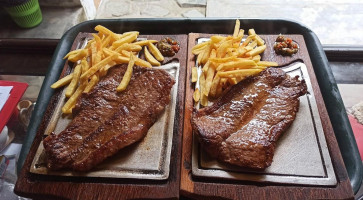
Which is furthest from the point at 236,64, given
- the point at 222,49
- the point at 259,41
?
the point at 259,41

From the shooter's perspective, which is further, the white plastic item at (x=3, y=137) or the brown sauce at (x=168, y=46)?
the brown sauce at (x=168, y=46)

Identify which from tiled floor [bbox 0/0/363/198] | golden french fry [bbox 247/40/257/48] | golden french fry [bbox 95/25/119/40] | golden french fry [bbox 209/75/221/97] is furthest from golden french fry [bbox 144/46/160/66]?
tiled floor [bbox 0/0/363/198]

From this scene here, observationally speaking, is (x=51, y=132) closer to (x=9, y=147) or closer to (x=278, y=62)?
(x=9, y=147)

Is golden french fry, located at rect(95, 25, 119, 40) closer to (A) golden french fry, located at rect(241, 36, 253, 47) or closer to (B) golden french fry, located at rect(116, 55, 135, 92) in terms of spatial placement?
(B) golden french fry, located at rect(116, 55, 135, 92)

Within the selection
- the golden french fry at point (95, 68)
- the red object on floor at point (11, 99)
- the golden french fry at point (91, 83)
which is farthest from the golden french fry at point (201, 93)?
the red object on floor at point (11, 99)

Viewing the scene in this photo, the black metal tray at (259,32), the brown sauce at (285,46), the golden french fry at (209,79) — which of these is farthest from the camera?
the brown sauce at (285,46)

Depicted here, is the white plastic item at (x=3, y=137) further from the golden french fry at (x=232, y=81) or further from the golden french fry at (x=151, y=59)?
the golden french fry at (x=232, y=81)

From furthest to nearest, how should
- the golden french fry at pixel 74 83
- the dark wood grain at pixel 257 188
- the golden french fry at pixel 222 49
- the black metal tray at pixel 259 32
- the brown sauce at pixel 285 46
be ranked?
the brown sauce at pixel 285 46
the golden french fry at pixel 222 49
the golden french fry at pixel 74 83
the black metal tray at pixel 259 32
the dark wood grain at pixel 257 188
